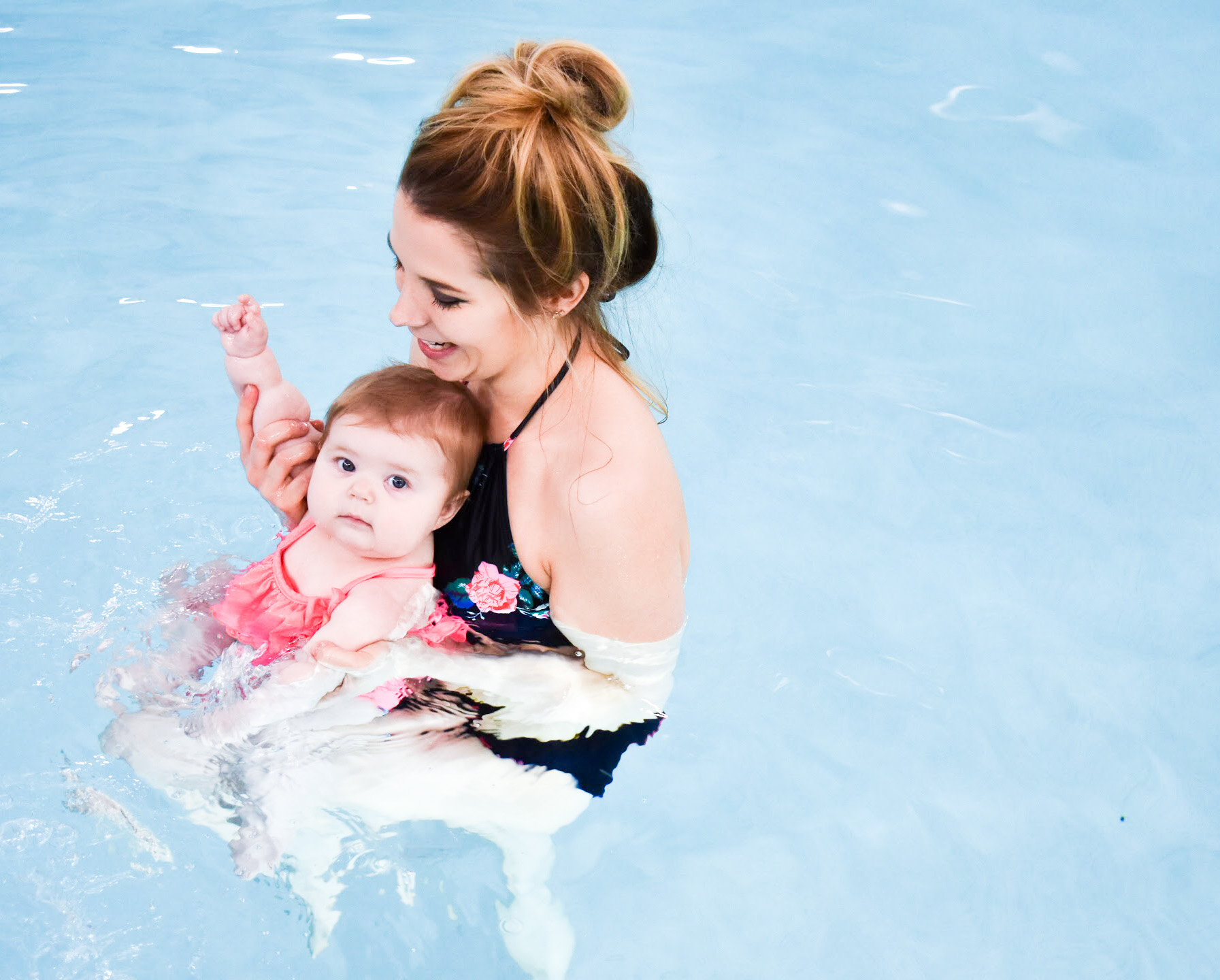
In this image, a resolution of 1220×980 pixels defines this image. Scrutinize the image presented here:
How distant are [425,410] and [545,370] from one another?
0.25m

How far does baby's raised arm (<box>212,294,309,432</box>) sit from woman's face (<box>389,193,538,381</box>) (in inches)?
16.9

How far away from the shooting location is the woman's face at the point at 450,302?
6.30 ft

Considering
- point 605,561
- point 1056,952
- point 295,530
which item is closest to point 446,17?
point 295,530

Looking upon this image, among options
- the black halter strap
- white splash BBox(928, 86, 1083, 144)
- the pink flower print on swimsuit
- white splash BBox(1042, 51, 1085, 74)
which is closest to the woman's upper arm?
the pink flower print on swimsuit

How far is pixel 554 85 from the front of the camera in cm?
189

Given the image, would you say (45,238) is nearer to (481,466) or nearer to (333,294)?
(333,294)

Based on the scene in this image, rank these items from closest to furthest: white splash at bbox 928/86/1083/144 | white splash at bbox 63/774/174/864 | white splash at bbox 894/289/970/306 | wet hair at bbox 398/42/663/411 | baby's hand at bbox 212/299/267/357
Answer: wet hair at bbox 398/42/663/411 → baby's hand at bbox 212/299/267/357 → white splash at bbox 63/774/174/864 → white splash at bbox 894/289/970/306 → white splash at bbox 928/86/1083/144

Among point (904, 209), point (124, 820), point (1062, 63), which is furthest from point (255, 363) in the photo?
point (1062, 63)

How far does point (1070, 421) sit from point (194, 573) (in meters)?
2.82

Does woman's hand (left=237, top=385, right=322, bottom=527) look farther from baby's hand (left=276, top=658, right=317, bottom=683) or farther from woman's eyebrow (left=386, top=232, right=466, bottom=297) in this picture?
woman's eyebrow (left=386, top=232, right=466, bottom=297)

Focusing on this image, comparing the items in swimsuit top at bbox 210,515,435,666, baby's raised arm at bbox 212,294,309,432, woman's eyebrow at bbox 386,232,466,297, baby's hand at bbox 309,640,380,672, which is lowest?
swimsuit top at bbox 210,515,435,666

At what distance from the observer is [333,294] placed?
4.16 metres

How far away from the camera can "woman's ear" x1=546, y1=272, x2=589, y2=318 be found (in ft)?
6.63

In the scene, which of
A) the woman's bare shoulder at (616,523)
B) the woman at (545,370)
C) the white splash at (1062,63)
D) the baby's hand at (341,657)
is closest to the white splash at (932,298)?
the white splash at (1062,63)
